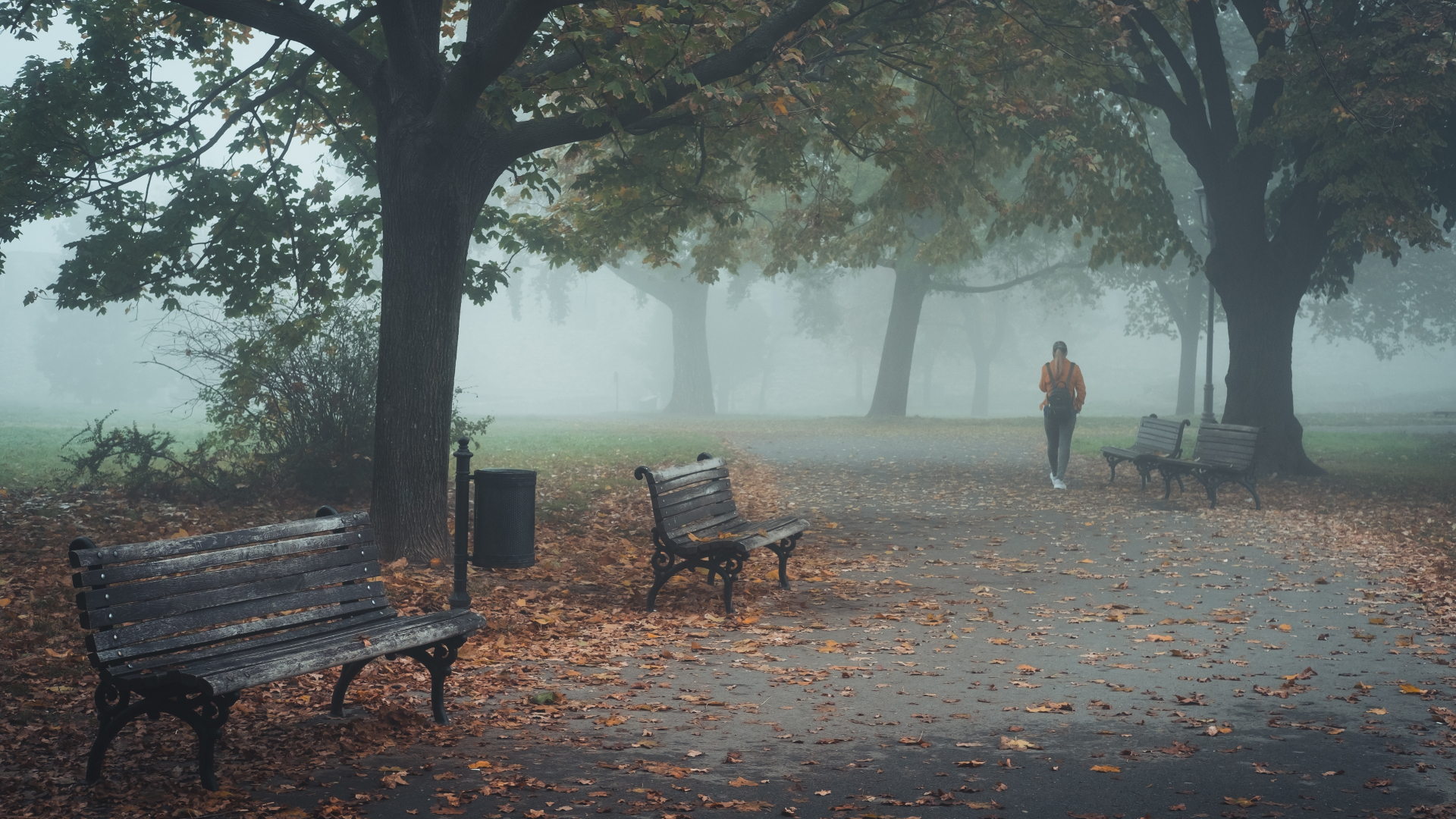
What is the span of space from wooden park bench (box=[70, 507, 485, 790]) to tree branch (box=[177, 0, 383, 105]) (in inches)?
184

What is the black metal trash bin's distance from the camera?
7.91 meters

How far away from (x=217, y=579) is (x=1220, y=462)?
12.2 metres

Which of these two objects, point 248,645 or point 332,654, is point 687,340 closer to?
point 248,645

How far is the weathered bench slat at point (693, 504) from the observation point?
7.72 meters

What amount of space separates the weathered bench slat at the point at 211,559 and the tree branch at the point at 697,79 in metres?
4.61

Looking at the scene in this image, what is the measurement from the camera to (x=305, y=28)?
28.0 ft

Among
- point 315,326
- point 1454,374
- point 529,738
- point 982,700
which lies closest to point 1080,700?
point 982,700

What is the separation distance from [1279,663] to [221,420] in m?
10.1

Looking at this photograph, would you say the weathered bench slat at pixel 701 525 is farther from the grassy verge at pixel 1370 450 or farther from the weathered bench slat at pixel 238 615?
the grassy verge at pixel 1370 450

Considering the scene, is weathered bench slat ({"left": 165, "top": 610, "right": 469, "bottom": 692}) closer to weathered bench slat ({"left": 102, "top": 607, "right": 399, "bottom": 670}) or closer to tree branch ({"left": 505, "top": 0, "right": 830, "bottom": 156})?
weathered bench slat ({"left": 102, "top": 607, "right": 399, "bottom": 670})

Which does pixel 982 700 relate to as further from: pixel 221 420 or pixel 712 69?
pixel 221 420

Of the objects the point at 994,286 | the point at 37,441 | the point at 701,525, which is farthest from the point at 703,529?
the point at 994,286

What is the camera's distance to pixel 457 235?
29.2ft

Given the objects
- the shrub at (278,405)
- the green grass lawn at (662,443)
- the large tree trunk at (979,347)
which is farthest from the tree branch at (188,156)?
the large tree trunk at (979,347)
